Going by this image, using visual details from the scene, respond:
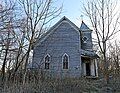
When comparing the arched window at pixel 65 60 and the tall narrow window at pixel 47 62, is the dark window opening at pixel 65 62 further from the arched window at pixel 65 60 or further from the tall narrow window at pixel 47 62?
the tall narrow window at pixel 47 62

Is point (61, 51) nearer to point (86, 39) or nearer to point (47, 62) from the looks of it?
point (47, 62)

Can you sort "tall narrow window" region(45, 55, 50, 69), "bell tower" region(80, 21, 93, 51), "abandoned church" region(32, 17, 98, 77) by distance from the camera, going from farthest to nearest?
"bell tower" region(80, 21, 93, 51)
"tall narrow window" region(45, 55, 50, 69)
"abandoned church" region(32, 17, 98, 77)

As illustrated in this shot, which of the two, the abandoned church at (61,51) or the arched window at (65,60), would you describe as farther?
the arched window at (65,60)

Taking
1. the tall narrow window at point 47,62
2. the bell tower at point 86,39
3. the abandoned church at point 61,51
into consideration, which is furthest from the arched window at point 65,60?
the bell tower at point 86,39

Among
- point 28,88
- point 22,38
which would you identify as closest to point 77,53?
point 22,38

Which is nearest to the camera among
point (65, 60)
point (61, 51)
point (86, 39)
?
point (65, 60)

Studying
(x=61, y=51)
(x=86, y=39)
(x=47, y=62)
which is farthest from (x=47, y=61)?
(x=86, y=39)

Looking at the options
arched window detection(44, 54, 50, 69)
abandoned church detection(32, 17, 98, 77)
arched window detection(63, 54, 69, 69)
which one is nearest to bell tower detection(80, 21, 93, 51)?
abandoned church detection(32, 17, 98, 77)

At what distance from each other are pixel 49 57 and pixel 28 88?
11890mm

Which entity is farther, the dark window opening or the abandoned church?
the dark window opening

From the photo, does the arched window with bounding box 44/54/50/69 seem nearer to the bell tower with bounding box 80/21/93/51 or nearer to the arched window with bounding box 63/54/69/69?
the arched window with bounding box 63/54/69/69

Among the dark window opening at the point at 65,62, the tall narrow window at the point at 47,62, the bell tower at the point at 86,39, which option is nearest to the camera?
the tall narrow window at the point at 47,62

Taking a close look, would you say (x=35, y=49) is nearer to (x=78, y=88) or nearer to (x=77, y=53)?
(x=77, y=53)

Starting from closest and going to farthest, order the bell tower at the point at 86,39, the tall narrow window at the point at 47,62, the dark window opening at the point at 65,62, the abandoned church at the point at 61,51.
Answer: the abandoned church at the point at 61,51
the tall narrow window at the point at 47,62
the dark window opening at the point at 65,62
the bell tower at the point at 86,39
